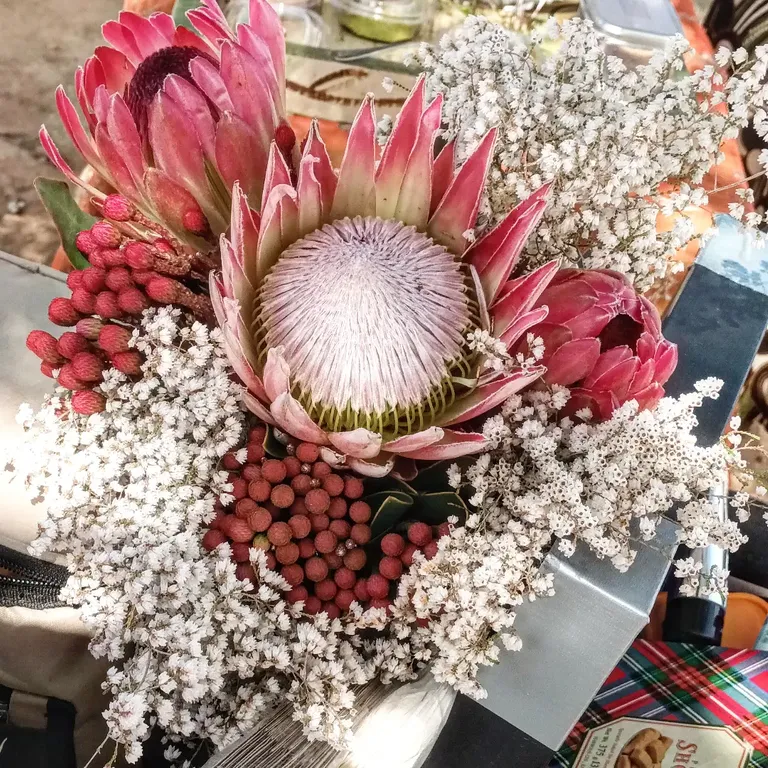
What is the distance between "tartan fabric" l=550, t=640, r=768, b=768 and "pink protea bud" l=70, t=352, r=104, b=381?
78 cm

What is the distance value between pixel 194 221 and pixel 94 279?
0.11 meters

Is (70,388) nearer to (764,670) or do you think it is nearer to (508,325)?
(508,325)

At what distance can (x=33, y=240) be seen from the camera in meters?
2.07

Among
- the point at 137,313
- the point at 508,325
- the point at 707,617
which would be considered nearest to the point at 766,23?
the point at 707,617

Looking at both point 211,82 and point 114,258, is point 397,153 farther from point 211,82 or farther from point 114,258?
point 114,258

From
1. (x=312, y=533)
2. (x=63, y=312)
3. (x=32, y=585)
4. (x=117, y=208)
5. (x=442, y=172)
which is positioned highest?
(x=442, y=172)

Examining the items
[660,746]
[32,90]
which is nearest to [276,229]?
[660,746]

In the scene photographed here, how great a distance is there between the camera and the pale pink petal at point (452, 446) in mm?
636

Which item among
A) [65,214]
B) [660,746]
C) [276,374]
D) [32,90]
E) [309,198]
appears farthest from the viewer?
[32,90]

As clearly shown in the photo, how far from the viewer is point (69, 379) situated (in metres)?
0.67

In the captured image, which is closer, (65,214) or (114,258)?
(114,258)

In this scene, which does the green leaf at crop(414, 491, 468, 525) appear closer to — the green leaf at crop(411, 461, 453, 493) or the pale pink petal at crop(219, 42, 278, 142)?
the green leaf at crop(411, 461, 453, 493)

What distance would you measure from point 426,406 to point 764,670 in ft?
2.37

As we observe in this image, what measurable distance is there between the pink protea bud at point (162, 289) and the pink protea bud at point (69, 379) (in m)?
0.10
